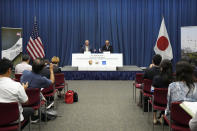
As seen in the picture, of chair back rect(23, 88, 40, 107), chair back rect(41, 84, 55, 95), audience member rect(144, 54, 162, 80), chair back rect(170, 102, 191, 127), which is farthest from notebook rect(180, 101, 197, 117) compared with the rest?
chair back rect(41, 84, 55, 95)

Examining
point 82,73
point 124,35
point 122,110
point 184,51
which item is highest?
point 124,35

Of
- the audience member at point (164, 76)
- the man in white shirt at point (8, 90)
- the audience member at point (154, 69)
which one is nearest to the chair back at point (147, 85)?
the audience member at point (154, 69)

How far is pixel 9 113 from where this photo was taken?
2510 mm

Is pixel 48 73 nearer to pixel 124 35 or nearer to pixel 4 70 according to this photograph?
pixel 4 70

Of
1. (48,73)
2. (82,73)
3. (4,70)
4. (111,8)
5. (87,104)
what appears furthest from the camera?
(111,8)

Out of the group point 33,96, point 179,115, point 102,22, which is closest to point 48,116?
point 33,96

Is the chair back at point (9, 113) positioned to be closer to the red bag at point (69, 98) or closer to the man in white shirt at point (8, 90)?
the man in white shirt at point (8, 90)

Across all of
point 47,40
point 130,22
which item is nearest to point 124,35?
point 130,22

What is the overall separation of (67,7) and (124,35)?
3170mm

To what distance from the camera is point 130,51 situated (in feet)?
38.5

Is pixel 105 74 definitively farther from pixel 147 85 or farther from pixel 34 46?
pixel 147 85

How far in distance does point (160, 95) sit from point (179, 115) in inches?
37.4

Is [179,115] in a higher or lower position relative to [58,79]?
lower

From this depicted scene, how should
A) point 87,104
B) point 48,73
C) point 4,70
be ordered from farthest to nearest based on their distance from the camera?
point 87,104
point 48,73
point 4,70
